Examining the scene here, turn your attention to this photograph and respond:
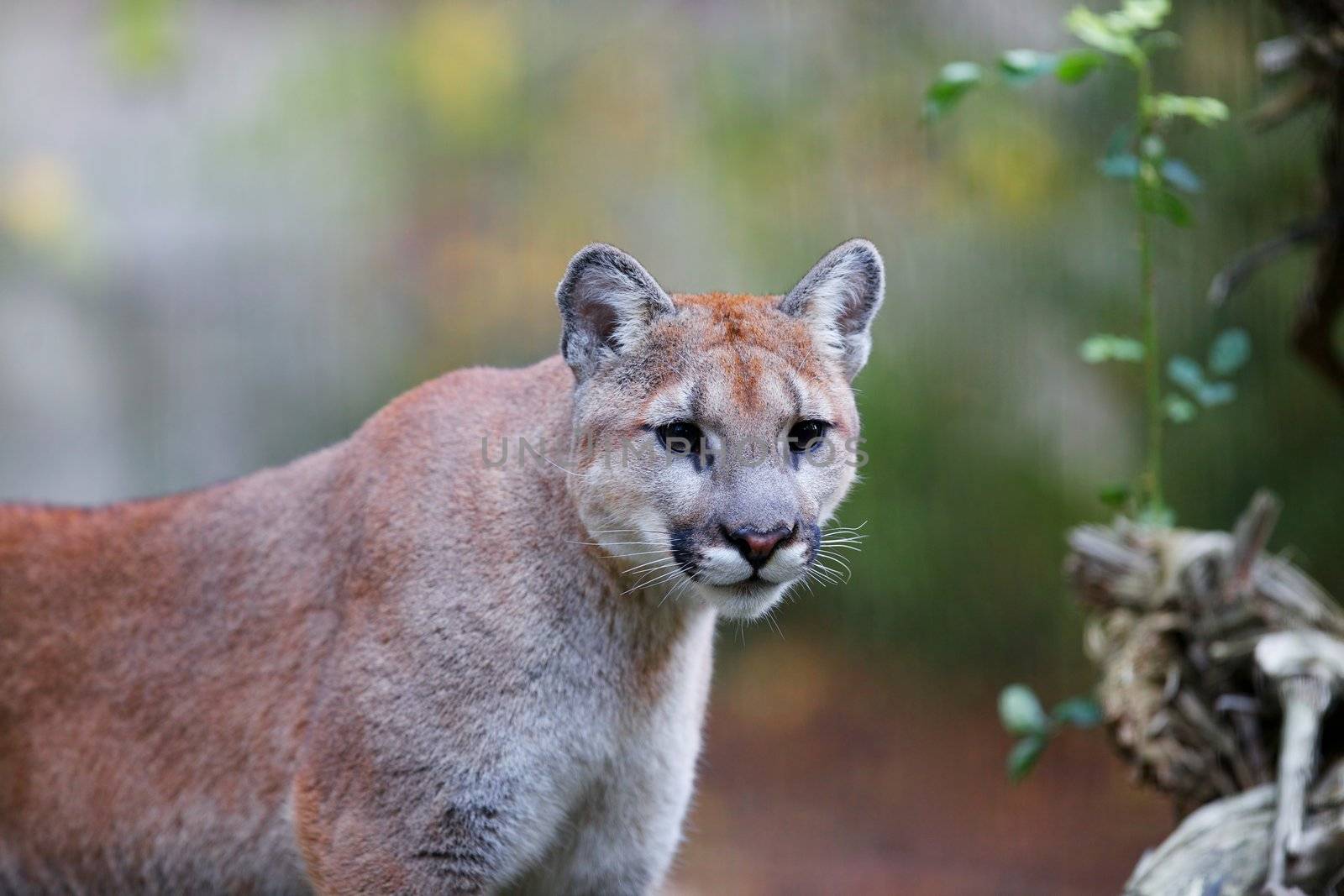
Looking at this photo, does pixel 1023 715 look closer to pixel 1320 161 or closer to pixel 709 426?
pixel 709 426

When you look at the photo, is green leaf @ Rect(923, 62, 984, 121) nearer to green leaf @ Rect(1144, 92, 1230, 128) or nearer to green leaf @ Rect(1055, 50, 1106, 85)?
green leaf @ Rect(1055, 50, 1106, 85)

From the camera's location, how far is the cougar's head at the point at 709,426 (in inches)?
153

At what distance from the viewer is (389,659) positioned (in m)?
4.27

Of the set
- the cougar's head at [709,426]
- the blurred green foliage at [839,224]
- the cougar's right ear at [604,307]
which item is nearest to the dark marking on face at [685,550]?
the cougar's head at [709,426]

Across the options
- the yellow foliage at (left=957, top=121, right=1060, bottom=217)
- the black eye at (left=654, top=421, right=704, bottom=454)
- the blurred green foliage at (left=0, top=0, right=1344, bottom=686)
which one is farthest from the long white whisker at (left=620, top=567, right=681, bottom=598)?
the yellow foliage at (left=957, top=121, right=1060, bottom=217)

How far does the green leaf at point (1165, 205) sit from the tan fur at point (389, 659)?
1593 mm

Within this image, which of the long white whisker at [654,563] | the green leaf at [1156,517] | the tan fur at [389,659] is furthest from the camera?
the green leaf at [1156,517]

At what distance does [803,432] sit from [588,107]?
5428 mm

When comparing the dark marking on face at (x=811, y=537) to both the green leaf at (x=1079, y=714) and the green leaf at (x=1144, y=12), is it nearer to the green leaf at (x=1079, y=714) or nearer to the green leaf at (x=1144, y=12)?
the green leaf at (x=1079, y=714)

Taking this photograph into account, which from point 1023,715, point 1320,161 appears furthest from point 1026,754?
point 1320,161

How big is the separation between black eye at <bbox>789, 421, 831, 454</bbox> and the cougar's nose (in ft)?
1.34

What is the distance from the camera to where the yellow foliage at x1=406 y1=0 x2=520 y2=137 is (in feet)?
29.9

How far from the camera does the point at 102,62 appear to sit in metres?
9.30

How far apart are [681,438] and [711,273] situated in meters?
4.86
